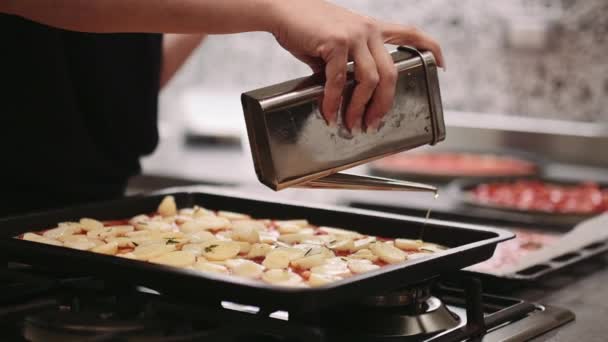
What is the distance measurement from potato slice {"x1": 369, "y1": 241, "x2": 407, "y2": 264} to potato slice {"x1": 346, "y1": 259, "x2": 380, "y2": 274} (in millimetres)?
34

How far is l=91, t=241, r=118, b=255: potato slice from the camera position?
1.31 meters

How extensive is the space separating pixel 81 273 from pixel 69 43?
89cm

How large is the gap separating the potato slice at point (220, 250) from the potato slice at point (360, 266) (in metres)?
0.17

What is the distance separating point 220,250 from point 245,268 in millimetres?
87

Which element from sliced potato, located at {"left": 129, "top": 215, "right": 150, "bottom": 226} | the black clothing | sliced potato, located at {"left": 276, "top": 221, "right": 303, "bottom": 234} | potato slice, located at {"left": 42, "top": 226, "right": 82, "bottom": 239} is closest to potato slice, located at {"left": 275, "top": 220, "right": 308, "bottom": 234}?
sliced potato, located at {"left": 276, "top": 221, "right": 303, "bottom": 234}

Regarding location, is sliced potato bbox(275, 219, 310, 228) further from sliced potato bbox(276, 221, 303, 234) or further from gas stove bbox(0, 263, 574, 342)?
gas stove bbox(0, 263, 574, 342)

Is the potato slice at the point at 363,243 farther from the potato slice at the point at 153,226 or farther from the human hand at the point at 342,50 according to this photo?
the potato slice at the point at 153,226

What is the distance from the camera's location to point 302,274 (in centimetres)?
123

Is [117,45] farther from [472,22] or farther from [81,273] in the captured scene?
[472,22]

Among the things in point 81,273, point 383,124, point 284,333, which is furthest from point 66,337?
point 383,124

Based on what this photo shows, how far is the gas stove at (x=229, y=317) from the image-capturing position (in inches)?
40.8

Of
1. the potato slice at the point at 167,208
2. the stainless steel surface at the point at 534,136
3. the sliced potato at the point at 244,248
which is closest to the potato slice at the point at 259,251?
the sliced potato at the point at 244,248

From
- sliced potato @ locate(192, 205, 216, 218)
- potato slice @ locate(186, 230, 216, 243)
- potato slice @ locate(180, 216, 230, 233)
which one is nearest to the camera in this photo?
potato slice @ locate(186, 230, 216, 243)

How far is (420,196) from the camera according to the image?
104 inches
